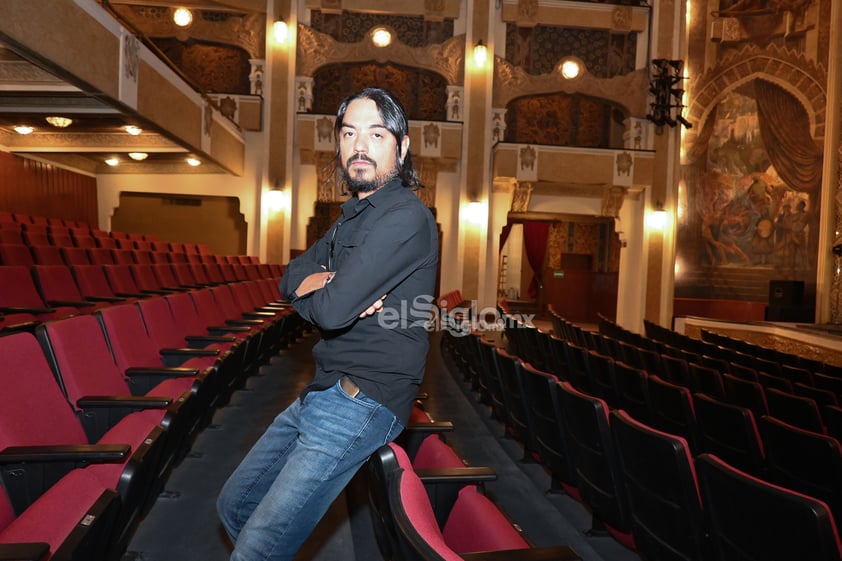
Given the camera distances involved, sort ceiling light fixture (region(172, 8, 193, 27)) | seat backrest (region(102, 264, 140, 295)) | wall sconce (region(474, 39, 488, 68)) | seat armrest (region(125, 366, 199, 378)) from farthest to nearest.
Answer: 1. wall sconce (region(474, 39, 488, 68))
2. ceiling light fixture (region(172, 8, 193, 27))
3. seat backrest (region(102, 264, 140, 295))
4. seat armrest (region(125, 366, 199, 378))

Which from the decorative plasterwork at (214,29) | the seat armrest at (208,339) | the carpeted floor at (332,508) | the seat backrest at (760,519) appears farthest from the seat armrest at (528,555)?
the decorative plasterwork at (214,29)

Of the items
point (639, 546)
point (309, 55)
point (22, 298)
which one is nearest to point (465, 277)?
point (309, 55)

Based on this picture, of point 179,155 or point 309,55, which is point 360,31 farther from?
point 179,155

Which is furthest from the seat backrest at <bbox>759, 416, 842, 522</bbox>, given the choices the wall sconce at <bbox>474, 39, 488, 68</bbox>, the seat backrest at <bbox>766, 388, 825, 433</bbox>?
the wall sconce at <bbox>474, 39, 488, 68</bbox>

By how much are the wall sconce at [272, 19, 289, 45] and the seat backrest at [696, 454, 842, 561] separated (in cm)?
957

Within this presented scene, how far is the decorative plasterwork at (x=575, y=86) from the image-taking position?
32.7 ft

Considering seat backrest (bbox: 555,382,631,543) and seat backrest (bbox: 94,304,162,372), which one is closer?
seat backrest (bbox: 555,382,631,543)

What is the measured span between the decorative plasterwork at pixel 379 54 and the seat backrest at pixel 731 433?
852 cm

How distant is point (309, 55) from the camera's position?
9641 mm

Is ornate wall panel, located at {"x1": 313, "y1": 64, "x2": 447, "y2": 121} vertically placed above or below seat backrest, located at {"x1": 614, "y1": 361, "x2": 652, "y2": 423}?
above

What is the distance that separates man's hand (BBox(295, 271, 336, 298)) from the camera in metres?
1.09

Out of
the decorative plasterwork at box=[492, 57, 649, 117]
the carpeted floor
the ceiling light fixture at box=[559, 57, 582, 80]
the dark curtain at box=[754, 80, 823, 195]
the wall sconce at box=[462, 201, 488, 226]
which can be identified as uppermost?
the ceiling light fixture at box=[559, 57, 582, 80]

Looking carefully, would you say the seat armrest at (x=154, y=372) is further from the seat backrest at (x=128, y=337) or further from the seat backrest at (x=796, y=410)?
the seat backrest at (x=796, y=410)

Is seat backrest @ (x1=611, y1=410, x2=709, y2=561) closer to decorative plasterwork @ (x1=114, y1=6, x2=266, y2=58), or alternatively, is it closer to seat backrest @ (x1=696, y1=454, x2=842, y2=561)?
seat backrest @ (x1=696, y1=454, x2=842, y2=561)
